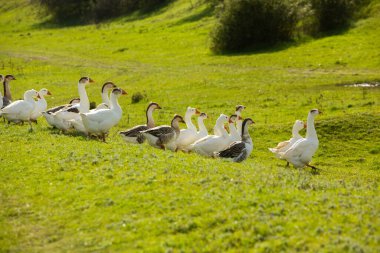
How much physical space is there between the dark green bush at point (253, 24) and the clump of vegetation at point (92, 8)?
3943 cm

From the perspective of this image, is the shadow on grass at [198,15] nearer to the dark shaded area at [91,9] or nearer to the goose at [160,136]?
the dark shaded area at [91,9]

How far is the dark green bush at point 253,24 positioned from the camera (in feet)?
183

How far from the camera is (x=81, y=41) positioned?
2926 inches

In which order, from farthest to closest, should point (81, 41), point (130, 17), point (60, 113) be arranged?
1. point (130, 17)
2. point (81, 41)
3. point (60, 113)

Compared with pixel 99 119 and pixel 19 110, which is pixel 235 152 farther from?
pixel 19 110

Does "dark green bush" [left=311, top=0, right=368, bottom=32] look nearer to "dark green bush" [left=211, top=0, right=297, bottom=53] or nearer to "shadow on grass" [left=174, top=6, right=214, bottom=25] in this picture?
"dark green bush" [left=211, top=0, right=297, bottom=53]

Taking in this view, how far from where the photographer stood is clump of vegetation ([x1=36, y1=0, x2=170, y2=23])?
97.5m

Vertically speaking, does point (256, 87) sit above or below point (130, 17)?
below

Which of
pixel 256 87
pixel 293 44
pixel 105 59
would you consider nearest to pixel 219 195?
pixel 256 87

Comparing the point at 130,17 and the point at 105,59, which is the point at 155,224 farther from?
the point at 130,17

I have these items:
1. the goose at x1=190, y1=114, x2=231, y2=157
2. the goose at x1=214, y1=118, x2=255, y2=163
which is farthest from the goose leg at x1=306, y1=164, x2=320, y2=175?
the goose at x1=190, y1=114, x2=231, y2=157

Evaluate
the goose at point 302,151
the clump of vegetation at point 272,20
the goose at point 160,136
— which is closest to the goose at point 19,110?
the goose at point 160,136

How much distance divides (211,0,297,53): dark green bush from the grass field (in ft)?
30.5

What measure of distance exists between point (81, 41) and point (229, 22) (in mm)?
24337
